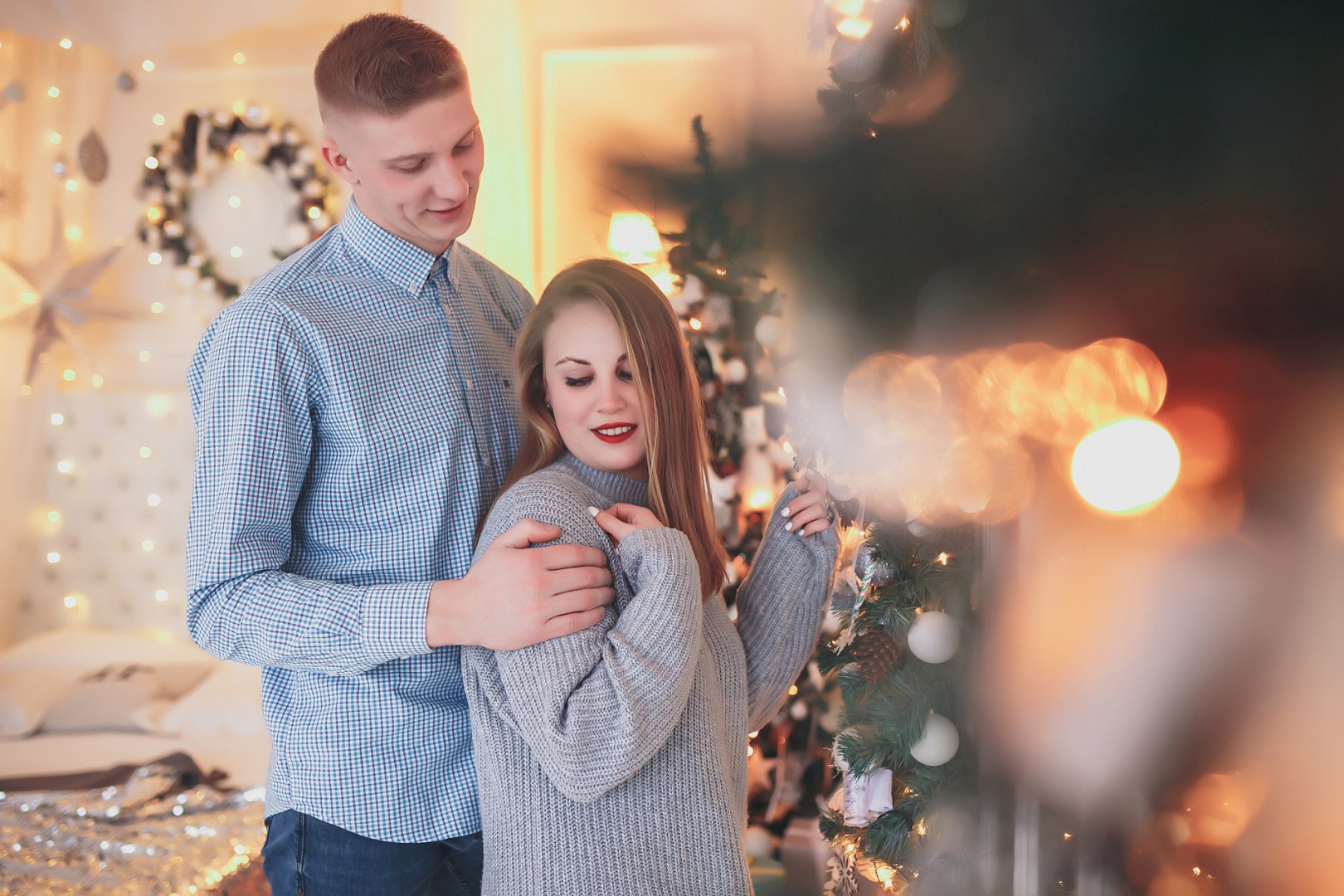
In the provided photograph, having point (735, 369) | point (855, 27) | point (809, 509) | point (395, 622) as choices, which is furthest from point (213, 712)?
point (855, 27)

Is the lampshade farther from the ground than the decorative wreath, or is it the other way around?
the decorative wreath

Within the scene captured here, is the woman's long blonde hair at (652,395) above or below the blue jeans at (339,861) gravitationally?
above

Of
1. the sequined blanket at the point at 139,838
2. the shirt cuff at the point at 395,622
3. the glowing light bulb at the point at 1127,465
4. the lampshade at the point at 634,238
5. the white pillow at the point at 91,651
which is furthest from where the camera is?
the white pillow at the point at 91,651

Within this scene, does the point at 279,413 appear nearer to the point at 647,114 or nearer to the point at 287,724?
the point at 287,724

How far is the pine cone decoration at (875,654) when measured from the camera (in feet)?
4.81

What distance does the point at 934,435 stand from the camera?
3.24 feet

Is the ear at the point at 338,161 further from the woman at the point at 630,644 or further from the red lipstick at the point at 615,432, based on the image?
the red lipstick at the point at 615,432

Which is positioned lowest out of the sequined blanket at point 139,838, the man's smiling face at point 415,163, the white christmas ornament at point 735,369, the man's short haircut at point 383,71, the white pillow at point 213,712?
the sequined blanket at point 139,838

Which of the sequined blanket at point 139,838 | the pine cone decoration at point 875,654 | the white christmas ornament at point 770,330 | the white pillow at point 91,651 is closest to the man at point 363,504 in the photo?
the pine cone decoration at point 875,654

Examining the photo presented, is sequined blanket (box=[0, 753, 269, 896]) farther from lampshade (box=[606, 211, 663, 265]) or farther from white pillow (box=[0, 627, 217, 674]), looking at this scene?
lampshade (box=[606, 211, 663, 265])

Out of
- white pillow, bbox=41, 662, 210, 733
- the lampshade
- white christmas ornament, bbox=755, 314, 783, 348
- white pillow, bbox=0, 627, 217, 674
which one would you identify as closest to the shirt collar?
the lampshade

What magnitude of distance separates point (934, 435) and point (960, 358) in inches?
9.6

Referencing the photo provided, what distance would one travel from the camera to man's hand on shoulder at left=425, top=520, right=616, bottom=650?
102cm

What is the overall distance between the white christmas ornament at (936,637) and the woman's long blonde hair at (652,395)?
28 cm
